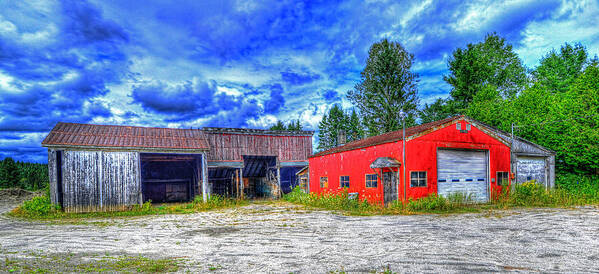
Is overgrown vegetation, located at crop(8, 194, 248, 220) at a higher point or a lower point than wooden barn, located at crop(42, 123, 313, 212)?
lower

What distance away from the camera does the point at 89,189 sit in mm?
17594

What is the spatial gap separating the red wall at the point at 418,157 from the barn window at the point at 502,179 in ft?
0.73

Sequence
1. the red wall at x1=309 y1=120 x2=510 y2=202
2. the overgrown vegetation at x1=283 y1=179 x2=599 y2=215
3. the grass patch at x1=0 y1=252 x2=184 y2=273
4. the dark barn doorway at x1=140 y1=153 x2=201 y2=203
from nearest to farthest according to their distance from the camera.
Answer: the grass patch at x1=0 y1=252 x2=184 y2=273
the overgrown vegetation at x1=283 y1=179 x2=599 y2=215
the red wall at x1=309 y1=120 x2=510 y2=202
the dark barn doorway at x1=140 y1=153 x2=201 y2=203

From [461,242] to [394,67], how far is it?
27.4 m

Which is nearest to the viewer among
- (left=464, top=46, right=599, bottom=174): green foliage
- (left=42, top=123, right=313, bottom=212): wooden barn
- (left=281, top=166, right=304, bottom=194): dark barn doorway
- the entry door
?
the entry door

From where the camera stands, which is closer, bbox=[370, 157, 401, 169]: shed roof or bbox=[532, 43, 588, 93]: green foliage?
bbox=[370, 157, 401, 169]: shed roof

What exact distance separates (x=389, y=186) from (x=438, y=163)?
2567mm

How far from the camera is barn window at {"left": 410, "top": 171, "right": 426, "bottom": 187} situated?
1477 cm

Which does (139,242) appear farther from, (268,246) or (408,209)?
(408,209)

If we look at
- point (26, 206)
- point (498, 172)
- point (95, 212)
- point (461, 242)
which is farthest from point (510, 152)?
point (26, 206)

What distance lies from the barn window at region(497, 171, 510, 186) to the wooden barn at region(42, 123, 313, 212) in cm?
1414

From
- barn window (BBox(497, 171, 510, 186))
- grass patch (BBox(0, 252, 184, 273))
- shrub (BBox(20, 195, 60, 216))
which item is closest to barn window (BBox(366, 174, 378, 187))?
barn window (BBox(497, 171, 510, 186))

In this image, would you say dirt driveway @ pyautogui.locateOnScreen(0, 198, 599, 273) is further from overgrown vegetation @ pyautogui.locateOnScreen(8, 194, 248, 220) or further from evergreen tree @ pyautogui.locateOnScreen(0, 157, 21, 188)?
evergreen tree @ pyautogui.locateOnScreen(0, 157, 21, 188)

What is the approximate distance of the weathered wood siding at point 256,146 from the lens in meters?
24.5
